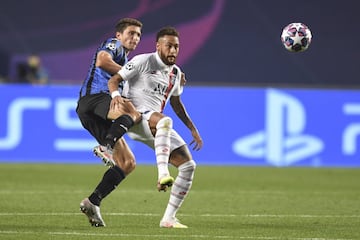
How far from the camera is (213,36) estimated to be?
2606 cm

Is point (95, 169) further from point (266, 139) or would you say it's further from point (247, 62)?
point (247, 62)

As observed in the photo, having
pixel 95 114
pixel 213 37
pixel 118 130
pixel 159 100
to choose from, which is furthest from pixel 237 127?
pixel 118 130

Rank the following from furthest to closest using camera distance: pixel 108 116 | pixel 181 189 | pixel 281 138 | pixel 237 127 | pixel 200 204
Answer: pixel 237 127, pixel 281 138, pixel 200 204, pixel 108 116, pixel 181 189

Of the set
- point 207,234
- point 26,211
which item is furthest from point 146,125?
point 26,211

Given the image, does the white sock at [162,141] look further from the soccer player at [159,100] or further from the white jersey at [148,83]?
the white jersey at [148,83]

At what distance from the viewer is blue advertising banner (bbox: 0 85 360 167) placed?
62.8ft

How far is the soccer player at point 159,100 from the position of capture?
9.38 meters

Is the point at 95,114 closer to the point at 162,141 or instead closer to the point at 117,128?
the point at 117,128

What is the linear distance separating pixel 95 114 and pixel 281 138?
9973 millimetres

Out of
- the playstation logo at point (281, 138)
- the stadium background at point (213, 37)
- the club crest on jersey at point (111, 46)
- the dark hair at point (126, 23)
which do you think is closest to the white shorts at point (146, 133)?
the club crest on jersey at point (111, 46)

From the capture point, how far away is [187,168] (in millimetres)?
9508

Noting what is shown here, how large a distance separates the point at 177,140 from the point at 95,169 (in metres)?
9.05

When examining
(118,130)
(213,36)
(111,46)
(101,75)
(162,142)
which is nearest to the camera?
(162,142)

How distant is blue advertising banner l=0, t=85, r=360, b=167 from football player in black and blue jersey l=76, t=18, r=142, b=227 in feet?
29.6
